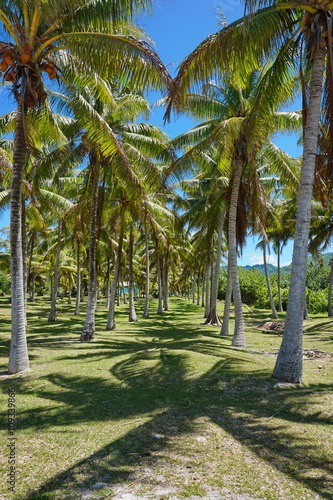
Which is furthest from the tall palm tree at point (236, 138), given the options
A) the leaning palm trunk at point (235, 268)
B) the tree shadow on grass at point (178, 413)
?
the tree shadow on grass at point (178, 413)

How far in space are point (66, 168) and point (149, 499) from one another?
12.7 meters

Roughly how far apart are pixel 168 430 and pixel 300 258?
420 centimetres

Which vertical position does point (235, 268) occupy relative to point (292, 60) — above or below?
below

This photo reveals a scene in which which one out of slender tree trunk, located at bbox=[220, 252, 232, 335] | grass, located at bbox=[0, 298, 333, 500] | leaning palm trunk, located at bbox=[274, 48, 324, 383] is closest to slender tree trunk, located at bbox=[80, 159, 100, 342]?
grass, located at bbox=[0, 298, 333, 500]

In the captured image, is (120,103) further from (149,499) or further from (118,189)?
(149,499)

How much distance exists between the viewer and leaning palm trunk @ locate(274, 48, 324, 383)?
688 centimetres

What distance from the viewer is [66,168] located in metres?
13.8

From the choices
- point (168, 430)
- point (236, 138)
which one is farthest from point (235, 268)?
point (168, 430)

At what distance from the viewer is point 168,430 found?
15.4 feet

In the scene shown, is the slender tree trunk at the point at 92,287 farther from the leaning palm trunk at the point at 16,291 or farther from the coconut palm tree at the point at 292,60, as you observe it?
the coconut palm tree at the point at 292,60

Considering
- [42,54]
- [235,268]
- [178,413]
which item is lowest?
[178,413]

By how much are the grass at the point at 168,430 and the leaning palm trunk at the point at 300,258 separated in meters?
0.43

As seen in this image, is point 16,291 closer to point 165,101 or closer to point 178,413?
point 178,413

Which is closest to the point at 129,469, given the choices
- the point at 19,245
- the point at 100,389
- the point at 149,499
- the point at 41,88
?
the point at 149,499
